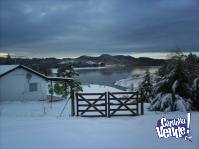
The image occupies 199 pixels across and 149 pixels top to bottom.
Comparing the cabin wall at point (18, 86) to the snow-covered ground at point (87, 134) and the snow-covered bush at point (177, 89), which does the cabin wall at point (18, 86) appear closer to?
the snow-covered bush at point (177, 89)

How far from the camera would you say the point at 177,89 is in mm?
21547

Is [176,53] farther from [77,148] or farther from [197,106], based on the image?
[77,148]

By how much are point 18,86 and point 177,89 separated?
19.3 metres

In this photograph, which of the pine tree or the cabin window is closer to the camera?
the pine tree

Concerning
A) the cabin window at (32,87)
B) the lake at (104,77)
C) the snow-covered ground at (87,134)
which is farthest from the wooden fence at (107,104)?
the lake at (104,77)

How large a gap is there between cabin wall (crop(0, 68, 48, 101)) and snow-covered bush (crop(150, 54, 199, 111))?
17.7 meters

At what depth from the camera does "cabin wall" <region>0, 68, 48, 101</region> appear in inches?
1396

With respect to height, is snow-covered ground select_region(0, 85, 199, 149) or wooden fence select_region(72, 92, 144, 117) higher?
wooden fence select_region(72, 92, 144, 117)

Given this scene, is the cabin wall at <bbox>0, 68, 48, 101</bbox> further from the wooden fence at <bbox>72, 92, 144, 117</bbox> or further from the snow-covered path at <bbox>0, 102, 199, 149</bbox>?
the snow-covered path at <bbox>0, 102, 199, 149</bbox>

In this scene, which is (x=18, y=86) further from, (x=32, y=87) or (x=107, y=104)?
(x=107, y=104)

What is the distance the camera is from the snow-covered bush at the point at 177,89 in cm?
2092

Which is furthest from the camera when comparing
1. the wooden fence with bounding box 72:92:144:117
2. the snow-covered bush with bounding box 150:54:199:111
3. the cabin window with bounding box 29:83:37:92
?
the cabin window with bounding box 29:83:37:92

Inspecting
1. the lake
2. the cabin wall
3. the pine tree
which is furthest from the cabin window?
the lake

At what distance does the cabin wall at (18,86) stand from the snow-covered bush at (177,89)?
58.2ft
